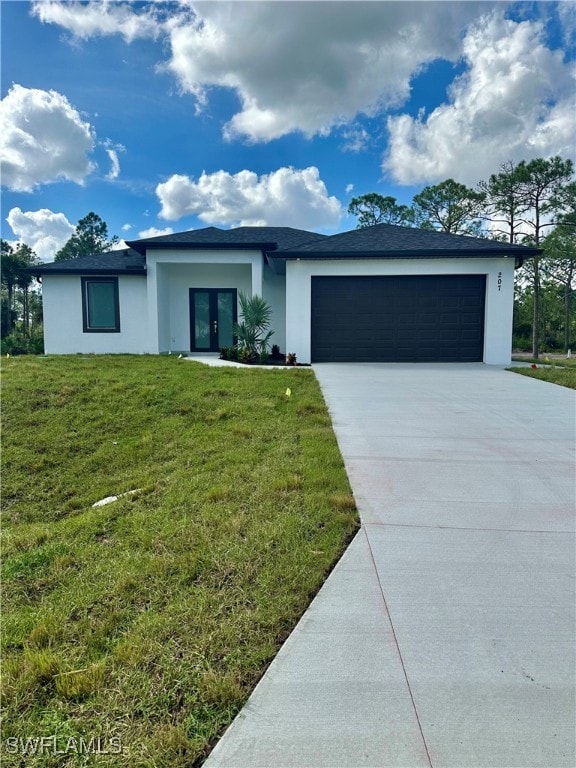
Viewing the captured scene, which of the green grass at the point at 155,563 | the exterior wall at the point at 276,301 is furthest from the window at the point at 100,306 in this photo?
the green grass at the point at 155,563

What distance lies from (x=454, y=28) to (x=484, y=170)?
12008 mm

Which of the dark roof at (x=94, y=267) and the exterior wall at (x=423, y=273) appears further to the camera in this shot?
the dark roof at (x=94, y=267)

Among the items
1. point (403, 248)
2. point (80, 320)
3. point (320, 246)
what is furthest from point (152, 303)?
point (403, 248)

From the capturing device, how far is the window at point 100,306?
14.6m

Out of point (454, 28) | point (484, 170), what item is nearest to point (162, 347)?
point (454, 28)

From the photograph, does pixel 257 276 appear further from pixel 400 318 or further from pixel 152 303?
pixel 400 318

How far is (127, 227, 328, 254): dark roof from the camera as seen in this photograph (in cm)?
1360

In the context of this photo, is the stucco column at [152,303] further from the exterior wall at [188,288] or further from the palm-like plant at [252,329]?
the palm-like plant at [252,329]

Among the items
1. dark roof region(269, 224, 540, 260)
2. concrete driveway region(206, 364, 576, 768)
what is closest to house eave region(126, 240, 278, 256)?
dark roof region(269, 224, 540, 260)

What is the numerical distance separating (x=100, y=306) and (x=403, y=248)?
10063mm

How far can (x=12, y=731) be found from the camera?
1.68 m

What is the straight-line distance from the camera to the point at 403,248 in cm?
1223

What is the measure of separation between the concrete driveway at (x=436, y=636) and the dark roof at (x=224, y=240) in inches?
414

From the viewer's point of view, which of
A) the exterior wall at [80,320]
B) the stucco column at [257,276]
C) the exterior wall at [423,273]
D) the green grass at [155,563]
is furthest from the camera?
the exterior wall at [80,320]
